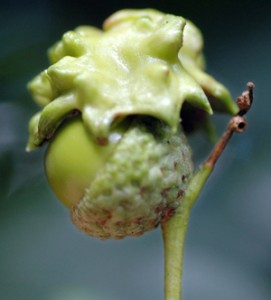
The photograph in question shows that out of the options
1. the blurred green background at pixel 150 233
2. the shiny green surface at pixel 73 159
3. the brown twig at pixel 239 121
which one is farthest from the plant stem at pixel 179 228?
the blurred green background at pixel 150 233

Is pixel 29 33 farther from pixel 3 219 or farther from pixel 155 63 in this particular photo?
pixel 155 63

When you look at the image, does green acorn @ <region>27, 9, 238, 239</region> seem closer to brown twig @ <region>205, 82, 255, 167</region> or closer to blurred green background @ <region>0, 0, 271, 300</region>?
brown twig @ <region>205, 82, 255, 167</region>

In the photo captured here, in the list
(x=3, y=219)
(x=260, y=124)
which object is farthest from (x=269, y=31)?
(x=3, y=219)

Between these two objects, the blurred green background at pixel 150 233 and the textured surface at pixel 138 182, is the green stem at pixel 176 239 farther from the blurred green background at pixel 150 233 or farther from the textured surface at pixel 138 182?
the blurred green background at pixel 150 233

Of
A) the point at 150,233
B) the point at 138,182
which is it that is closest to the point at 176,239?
the point at 138,182

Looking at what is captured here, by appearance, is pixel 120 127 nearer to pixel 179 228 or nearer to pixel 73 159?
pixel 73 159
